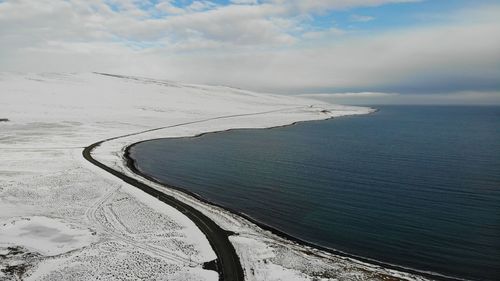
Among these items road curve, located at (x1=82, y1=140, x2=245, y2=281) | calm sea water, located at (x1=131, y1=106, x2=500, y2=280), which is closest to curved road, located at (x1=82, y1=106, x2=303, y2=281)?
road curve, located at (x1=82, y1=140, x2=245, y2=281)

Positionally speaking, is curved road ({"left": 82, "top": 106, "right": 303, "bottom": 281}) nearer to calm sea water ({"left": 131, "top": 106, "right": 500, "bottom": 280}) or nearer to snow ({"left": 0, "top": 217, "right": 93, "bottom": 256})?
calm sea water ({"left": 131, "top": 106, "right": 500, "bottom": 280})

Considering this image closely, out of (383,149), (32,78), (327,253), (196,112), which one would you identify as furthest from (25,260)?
(32,78)

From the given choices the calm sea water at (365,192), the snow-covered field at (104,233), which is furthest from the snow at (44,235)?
the calm sea water at (365,192)

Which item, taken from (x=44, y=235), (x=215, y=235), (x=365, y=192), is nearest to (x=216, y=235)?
(x=215, y=235)

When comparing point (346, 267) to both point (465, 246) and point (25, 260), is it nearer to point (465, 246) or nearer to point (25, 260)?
point (465, 246)

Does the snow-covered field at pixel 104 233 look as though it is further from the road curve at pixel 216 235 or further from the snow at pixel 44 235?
the road curve at pixel 216 235

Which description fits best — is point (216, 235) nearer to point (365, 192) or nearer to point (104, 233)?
point (104, 233)
